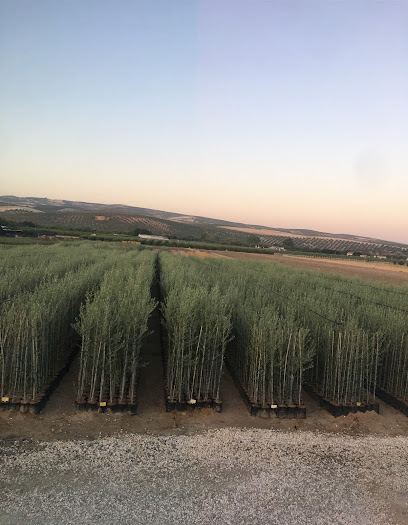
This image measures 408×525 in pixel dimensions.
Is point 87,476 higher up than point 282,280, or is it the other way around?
point 282,280

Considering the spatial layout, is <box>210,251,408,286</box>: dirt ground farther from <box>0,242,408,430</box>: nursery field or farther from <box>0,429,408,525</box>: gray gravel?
<box>0,429,408,525</box>: gray gravel

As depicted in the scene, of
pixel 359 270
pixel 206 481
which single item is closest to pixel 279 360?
pixel 206 481

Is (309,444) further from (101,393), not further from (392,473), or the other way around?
(101,393)

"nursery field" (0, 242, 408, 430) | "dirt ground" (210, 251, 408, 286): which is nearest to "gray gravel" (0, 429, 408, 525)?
"nursery field" (0, 242, 408, 430)

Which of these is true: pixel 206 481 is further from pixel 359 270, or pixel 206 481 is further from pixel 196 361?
pixel 359 270

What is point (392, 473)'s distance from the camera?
411 cm

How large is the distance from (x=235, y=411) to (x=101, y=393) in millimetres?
1902

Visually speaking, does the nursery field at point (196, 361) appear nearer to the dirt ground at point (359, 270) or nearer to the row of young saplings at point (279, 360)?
the row of young saplings at point (279, 360)

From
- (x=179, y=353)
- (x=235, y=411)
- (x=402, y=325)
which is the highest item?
(x=402, y=325)

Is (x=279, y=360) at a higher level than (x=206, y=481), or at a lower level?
higher

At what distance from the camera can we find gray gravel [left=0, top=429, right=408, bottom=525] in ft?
10.6

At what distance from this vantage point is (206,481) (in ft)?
12.2

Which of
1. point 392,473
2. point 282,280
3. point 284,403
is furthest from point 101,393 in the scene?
point 282,280

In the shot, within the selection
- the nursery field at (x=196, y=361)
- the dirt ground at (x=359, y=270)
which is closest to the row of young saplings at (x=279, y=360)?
the nursery field at (x=196, y=361)
